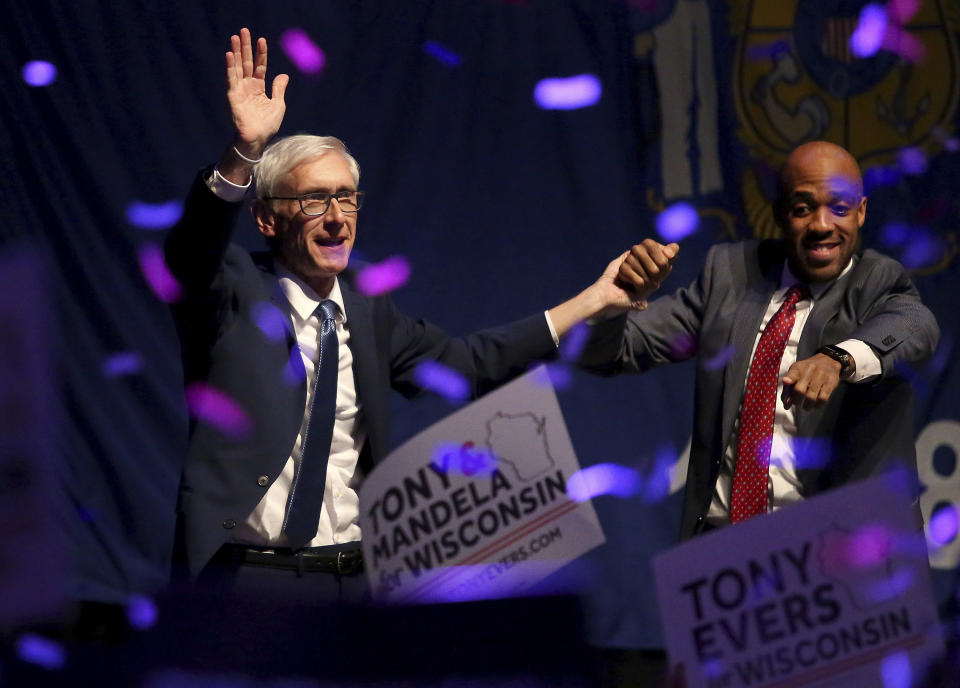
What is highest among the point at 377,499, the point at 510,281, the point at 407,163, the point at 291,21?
the point at 291,21

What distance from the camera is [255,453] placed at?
1947 millimetres

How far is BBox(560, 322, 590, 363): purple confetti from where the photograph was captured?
232cm

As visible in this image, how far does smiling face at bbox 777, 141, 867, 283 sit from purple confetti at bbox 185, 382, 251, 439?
1067 mm

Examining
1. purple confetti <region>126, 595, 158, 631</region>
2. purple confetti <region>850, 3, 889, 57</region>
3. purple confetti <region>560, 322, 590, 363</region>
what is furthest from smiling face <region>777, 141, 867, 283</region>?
purple confetti <region>126, 595, 158, 631</region>

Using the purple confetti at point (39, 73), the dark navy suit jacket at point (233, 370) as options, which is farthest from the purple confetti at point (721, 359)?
the purple confetti at point (39, 73)

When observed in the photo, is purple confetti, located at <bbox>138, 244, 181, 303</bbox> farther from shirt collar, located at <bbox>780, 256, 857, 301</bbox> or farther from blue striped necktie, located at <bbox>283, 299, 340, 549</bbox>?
shirt collar, located at <bbox>780, 256, 857, 301</bbox>

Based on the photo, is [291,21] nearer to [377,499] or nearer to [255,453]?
[255,453]

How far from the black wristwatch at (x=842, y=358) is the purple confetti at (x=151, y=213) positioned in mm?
1955

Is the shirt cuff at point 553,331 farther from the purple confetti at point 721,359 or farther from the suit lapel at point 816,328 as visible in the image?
the suit lapel at point 816,328

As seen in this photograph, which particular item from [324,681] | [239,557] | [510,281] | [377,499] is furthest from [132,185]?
[324,681]

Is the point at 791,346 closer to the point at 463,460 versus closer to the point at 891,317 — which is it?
the point at 891,317

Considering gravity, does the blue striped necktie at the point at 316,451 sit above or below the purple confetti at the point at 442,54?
below

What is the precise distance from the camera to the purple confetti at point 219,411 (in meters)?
1.93

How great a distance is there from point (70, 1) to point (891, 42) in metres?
2.27
